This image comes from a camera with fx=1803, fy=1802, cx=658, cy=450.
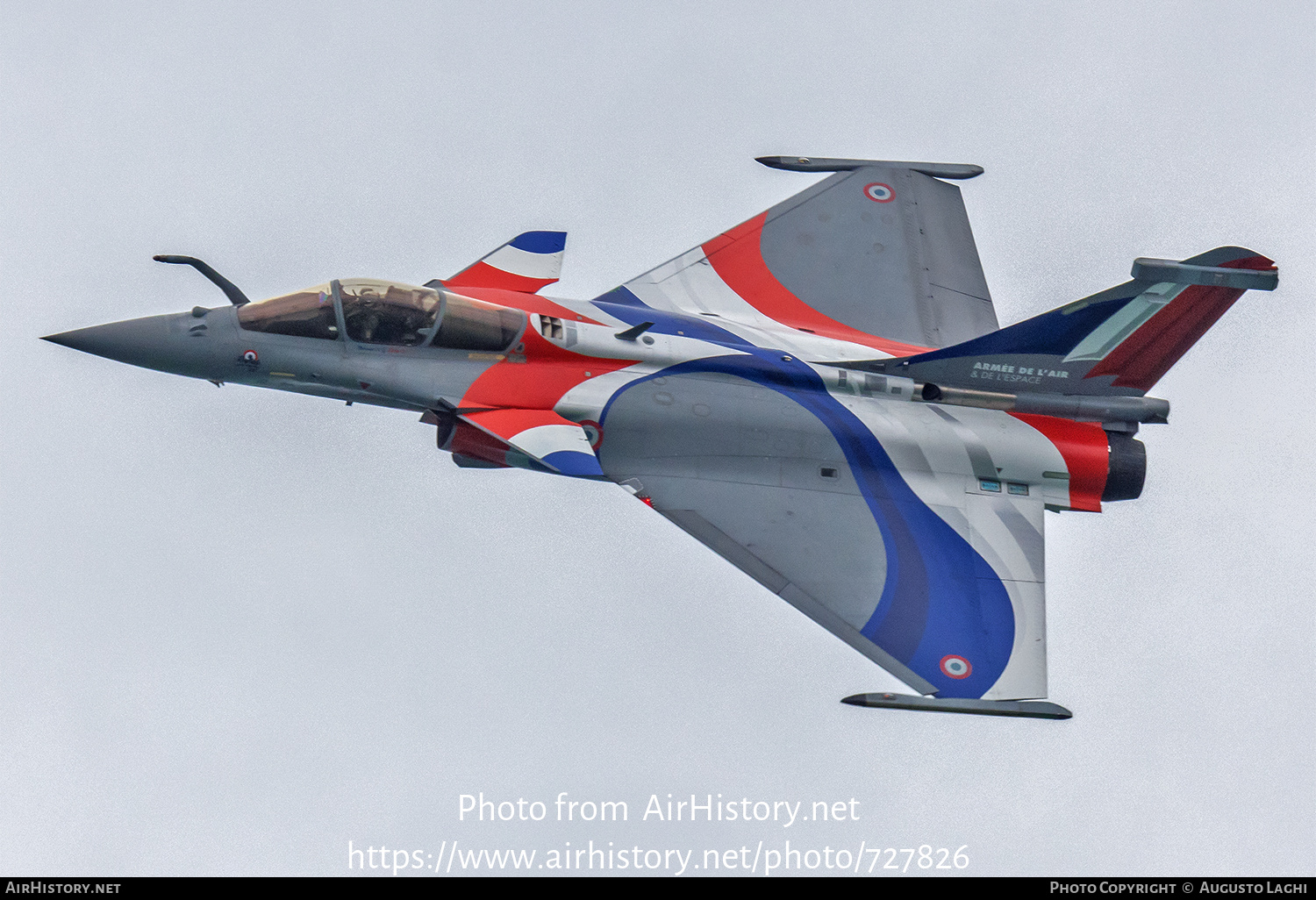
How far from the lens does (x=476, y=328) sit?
76.7ft

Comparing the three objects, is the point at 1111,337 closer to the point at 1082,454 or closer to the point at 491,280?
the point at 1082,454

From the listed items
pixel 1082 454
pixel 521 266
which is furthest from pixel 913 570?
pixel 521 266

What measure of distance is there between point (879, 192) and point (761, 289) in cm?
273

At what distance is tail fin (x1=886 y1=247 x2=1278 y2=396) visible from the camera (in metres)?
24.1

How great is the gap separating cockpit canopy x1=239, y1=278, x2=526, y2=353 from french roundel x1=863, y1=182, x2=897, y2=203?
21.9ft

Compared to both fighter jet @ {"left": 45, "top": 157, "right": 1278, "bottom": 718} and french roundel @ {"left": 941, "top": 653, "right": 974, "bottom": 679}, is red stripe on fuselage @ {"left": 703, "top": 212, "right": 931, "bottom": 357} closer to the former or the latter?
fighter jet @ {"left": 45, "top": 157, "right": 1278, "bottom": 718}

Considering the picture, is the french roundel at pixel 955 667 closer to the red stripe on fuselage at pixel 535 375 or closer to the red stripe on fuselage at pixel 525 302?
the red stripe on fuselage at pixel 535 375

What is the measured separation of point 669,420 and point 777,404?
4.85 feet

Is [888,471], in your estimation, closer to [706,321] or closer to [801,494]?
[801,494]

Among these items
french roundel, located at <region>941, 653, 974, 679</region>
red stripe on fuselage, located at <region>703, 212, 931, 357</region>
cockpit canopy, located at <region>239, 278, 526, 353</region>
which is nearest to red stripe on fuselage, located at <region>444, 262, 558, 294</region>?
cockpit canopy, located at <region>239, 278, 526, 353</region>

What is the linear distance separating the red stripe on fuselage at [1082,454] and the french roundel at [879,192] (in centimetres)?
460

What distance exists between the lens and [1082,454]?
24266mm

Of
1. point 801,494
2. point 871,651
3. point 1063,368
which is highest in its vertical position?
point 1063,368

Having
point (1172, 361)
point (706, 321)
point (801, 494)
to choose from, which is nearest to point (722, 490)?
point (801, 494)
